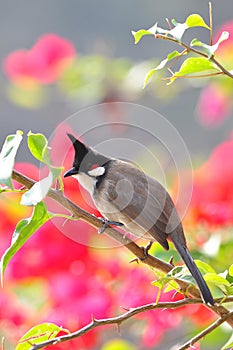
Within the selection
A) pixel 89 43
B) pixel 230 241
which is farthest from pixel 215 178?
pixel 89 43

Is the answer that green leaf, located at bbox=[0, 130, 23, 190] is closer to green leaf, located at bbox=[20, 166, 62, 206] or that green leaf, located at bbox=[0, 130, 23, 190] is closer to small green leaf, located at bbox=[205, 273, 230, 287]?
green leaf, located at bbox=[20, 166, 62, 206]

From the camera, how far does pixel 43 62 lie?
1793 mm

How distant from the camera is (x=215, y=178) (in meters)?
1.40

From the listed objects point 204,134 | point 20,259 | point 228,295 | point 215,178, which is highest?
point 228,295

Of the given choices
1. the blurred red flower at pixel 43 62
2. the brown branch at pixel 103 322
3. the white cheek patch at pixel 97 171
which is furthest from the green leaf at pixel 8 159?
the blurred red flower at pixel 43 62

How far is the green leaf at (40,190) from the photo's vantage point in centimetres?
58

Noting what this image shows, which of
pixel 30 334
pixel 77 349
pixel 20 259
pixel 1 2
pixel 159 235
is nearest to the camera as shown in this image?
pixel 30 334

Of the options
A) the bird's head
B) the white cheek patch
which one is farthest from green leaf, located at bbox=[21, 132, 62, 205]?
the white cheek patch

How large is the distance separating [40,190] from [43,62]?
124cm

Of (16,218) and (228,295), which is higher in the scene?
(228,295)

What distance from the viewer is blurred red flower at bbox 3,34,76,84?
5.87ft

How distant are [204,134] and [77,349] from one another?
223 centimetres

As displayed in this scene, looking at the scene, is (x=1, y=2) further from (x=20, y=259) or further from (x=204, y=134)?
(x=20, y=259)

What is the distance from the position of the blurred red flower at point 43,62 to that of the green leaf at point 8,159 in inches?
45.3
